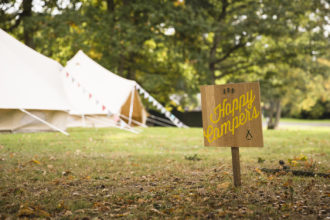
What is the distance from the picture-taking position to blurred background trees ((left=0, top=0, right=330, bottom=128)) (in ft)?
53.7

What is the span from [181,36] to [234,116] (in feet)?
49.7

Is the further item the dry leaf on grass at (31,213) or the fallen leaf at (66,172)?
the fallen leaf at (66,172)

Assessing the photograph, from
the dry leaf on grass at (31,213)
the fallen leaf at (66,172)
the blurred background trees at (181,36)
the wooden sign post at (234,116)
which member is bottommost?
the dry leaf on grass at (31,213)

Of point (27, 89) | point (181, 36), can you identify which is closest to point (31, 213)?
point (27, 89)

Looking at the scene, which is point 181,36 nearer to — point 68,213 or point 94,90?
point 94,90

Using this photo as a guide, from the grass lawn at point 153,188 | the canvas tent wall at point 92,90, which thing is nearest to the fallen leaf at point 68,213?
the grass lawn at point 153,188

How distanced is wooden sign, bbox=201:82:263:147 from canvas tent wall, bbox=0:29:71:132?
6471mm

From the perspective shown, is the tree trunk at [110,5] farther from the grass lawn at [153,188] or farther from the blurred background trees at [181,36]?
the grass lawn at [153,188]

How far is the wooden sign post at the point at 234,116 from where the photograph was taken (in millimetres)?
3433

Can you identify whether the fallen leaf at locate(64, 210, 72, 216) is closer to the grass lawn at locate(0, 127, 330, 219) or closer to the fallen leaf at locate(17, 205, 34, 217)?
the grass lawn at locate(0, 127, 330, 219)

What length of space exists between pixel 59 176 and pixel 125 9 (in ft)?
49.2

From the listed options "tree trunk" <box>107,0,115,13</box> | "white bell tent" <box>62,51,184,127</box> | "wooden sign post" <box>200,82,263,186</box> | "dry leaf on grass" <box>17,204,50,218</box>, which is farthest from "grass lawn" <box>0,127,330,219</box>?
"tree trunk" <box>107,0,115,13</box>

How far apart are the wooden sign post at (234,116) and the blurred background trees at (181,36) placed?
41.5ft

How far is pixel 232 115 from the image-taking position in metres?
3.55
